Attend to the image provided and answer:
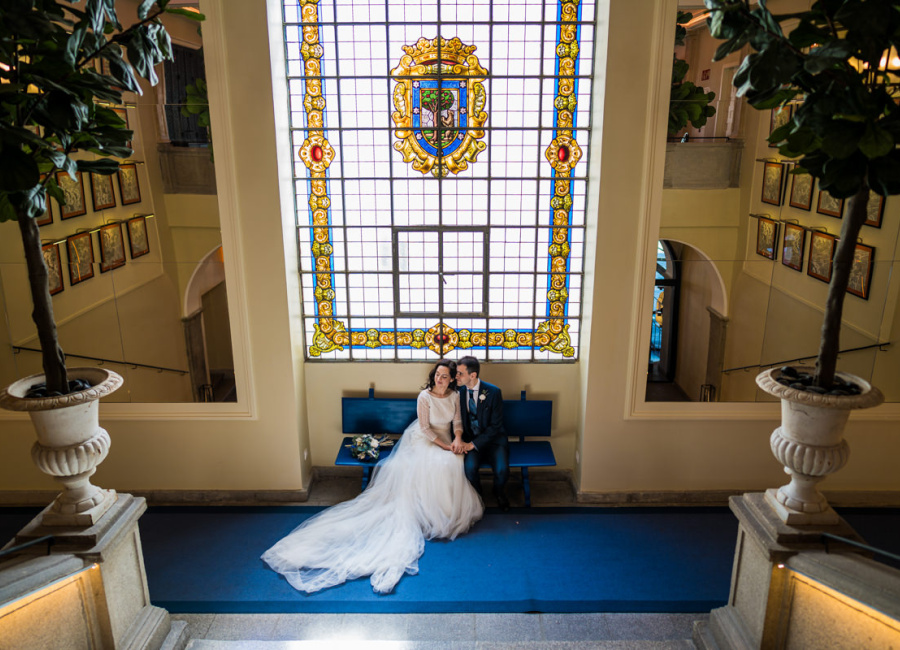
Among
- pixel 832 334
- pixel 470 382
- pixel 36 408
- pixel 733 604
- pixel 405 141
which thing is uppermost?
pixel 405 141

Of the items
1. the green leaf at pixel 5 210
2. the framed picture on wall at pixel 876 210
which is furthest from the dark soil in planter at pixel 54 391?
the framed picture on wall at pixel 876 210

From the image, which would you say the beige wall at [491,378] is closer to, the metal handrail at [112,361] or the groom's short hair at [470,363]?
the metal handrail at [112,361]

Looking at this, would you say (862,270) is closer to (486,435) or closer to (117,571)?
(486,435)

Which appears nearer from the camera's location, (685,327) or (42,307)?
(42,307)

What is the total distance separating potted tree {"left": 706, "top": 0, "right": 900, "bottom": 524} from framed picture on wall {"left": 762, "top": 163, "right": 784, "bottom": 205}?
5.94 ft

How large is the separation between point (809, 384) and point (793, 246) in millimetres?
2339

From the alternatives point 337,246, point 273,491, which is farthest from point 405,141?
point 273,491

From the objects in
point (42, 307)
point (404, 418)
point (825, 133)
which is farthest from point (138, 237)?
point (825, 133)

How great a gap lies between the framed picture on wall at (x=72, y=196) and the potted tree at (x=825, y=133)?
4961 millimetres

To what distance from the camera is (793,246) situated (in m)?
5.67

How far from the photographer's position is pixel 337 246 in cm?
635

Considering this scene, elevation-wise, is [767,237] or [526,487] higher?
[767,237]

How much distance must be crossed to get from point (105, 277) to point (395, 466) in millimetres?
3077

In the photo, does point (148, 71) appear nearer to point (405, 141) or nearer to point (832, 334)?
point (405, 141)
